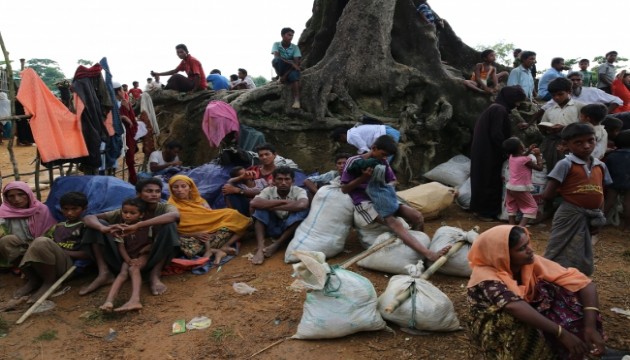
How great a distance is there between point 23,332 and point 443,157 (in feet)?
18.8

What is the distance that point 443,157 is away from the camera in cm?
685

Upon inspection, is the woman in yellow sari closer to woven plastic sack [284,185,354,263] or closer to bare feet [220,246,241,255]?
bare feet [220,246,241,255]

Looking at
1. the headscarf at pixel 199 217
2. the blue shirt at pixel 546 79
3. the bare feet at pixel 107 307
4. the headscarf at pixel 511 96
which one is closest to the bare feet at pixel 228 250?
the headscarf at pixel 199 217

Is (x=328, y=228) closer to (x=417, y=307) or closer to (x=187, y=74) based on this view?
(x=417, y=307)

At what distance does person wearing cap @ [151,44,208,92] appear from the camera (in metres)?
8.63

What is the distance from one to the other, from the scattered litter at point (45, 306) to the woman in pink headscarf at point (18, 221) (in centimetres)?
63

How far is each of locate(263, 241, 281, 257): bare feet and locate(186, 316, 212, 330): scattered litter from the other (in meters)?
1.13

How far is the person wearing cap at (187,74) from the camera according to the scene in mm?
8633

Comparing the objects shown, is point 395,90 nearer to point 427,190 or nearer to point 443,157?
point 443,157

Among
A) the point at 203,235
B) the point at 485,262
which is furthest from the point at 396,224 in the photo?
the point at 203,235

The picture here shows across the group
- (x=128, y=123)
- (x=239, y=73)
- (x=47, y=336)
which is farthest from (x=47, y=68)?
(x=47, y=336)

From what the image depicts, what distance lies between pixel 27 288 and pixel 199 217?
1.63 meters

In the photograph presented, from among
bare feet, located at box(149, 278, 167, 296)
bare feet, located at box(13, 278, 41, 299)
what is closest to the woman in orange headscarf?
bare feet, located at box(149, 278, 167, 296)

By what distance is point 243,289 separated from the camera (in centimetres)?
373
